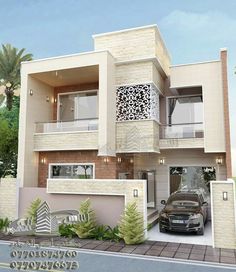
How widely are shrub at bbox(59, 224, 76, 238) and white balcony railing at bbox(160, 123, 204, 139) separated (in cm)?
719

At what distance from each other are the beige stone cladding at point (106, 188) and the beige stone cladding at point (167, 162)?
5.85 metres

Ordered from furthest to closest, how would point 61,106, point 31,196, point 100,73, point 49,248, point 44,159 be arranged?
1. point 61,106
2. point 44,159
3. point 100,73
4. point 31,196
5. point 49,248

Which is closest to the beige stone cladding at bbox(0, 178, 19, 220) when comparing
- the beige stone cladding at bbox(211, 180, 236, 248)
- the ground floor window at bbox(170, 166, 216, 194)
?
the ground floor window at bbox(170, 166, 216, 194)

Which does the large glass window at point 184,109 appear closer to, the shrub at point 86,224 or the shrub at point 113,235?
the shrub at point 86,224

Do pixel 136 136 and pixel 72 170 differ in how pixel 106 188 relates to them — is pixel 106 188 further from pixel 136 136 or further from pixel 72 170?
pixel 72 170

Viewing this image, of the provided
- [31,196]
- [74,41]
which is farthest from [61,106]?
[74,41]

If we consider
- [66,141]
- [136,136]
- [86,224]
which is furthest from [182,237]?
[66,141]

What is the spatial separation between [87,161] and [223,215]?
7.76m

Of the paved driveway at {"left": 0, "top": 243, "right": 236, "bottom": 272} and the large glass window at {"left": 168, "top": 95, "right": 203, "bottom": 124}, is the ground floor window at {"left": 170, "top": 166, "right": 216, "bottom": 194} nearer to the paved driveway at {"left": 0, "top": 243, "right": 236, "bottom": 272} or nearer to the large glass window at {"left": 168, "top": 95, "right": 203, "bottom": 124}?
the large glass window at {"left": 168, "top": 95, "right": 203, "bottom": 124}

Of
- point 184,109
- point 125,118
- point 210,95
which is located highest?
point 210,95

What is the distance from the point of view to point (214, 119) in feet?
49.1

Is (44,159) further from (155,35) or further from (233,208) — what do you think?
(233,208)

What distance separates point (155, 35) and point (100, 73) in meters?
3.84

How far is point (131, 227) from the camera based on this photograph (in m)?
10.6
